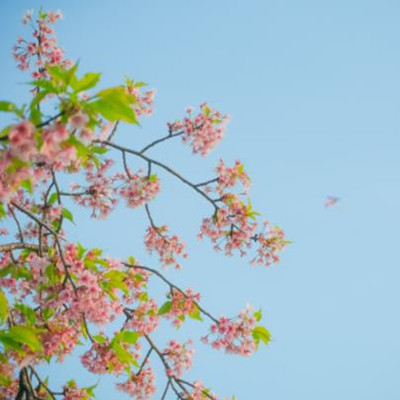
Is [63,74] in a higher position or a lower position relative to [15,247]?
higher

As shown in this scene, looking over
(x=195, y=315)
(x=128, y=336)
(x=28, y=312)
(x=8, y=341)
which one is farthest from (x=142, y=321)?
(x=8, y=341)

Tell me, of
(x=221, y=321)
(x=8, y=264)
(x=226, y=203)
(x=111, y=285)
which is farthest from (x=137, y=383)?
(x=226, y=203)

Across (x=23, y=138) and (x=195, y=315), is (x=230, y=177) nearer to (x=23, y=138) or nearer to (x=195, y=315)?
(x=195, y=315)

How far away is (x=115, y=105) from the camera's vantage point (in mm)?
2934

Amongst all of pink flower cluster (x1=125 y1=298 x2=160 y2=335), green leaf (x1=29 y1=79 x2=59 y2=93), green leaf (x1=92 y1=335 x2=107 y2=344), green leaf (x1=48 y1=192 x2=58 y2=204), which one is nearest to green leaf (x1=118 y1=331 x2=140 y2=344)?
green leaf (x1=92 y1=335 x2=107 y2=344)

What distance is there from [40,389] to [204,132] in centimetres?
404

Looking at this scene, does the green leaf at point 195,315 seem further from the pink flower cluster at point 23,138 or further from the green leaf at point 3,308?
the pink flower cluster at point 23,138

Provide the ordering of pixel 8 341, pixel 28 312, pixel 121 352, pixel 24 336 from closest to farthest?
pixel 24 336 < pixel 8 341 < pixel 28 312 < pixel 121 352

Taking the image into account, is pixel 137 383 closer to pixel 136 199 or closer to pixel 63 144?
pixel 136 199

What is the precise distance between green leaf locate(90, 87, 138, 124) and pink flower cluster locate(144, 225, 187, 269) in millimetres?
4287

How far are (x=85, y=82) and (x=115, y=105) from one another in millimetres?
291

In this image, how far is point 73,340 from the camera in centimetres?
470

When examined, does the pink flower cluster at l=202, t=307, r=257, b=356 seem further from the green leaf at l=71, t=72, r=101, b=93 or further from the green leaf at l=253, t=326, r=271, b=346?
the green leaf at l=71, t=72, r=101, b=93

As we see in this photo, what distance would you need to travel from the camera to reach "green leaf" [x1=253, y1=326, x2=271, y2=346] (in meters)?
5.74
